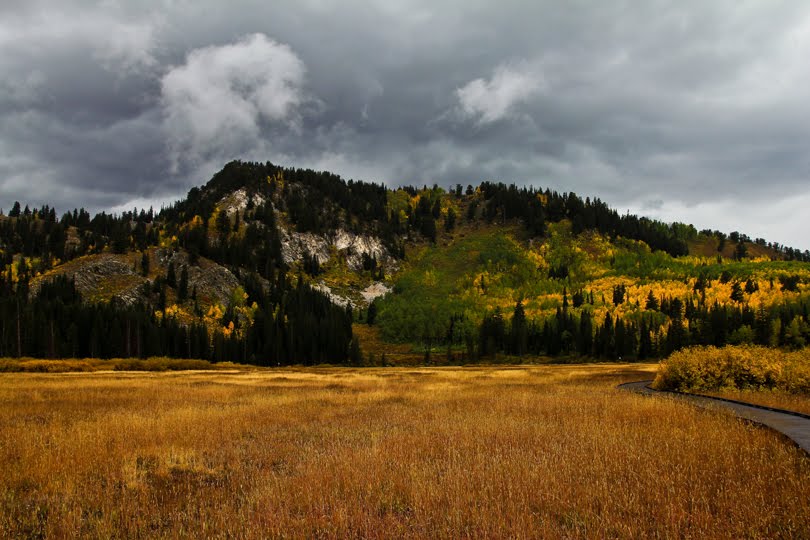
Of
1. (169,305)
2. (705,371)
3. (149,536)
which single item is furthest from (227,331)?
(149,536)

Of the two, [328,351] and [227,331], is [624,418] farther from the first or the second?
[227,331]

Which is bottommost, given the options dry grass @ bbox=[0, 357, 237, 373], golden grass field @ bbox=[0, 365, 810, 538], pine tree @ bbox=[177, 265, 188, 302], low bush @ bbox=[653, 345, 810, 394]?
dry grass @ bbox=[0, 357, 237, 373]

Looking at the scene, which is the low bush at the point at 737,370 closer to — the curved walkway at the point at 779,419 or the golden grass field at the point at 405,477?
the curved walkway at the point at 779,419

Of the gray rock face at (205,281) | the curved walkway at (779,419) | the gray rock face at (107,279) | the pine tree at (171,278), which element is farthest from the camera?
the gray rock face at (205,281)

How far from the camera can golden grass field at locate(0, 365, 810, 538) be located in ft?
24.1

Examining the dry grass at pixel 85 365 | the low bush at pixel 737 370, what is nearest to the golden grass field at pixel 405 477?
the low bush at pixel 737 370

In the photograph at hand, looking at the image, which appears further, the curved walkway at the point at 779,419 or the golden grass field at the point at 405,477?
the curved walkway at the point at 779,419

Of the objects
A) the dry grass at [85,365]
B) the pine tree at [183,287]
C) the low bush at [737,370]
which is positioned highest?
the pine tree at [183,287]

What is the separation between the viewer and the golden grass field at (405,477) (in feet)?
24.1

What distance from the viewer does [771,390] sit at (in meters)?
26.9

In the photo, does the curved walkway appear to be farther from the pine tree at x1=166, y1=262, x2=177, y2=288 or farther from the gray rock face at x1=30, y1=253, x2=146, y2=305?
the pine tree at x1=166, y1=262, x2=177, y2=288

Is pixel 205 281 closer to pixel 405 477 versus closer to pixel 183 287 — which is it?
pixel 183 287

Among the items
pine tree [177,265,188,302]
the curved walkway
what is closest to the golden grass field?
the curved walkway

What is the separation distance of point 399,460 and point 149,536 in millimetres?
5637
